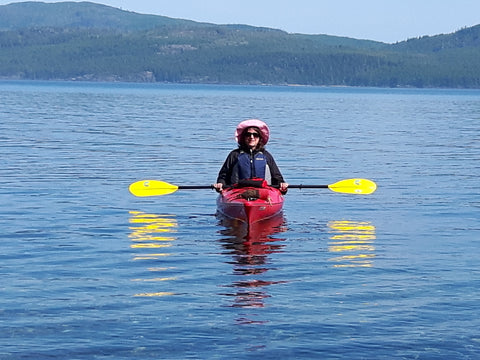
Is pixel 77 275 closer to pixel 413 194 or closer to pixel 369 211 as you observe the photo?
pixel 369 211

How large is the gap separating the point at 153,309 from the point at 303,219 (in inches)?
362

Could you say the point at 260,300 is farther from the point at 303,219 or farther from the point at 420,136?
the point at 420,136

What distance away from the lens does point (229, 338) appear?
1205cm

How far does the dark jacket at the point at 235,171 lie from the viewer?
2041 centimetres

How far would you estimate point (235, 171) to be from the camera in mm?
20484

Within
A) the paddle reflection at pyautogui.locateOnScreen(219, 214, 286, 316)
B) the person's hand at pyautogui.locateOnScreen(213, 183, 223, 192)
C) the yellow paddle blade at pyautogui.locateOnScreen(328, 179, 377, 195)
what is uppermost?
the person's hand at pyautogui.locateOnScreen(213, 183, 223, 192)

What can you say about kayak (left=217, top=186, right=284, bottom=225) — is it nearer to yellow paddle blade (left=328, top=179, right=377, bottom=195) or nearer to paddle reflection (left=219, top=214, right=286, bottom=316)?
paddle reflection (left=219, top=214, right=286, bottom=316)

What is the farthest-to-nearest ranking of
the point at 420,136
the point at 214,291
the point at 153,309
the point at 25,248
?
the point at 420,136, the point at 25,248, the point at 214,291, the point at 153,309

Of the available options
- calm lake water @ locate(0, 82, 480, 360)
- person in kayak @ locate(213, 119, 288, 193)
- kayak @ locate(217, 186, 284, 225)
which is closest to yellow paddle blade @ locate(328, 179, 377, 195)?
calm lake water @ locate(0, 82, 480, 360)

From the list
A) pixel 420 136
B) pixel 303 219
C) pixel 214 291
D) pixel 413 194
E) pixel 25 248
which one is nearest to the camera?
pixel 214 291

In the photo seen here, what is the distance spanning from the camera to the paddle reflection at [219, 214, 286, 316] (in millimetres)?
14117

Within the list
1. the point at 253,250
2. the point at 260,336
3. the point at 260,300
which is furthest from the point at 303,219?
the point at 260,336

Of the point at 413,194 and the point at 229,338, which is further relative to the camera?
the point at 413,194

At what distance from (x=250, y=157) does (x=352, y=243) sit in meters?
2.87
